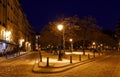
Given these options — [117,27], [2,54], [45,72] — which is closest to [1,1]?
[2,54]

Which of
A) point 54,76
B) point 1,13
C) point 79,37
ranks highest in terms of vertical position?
point 1,13

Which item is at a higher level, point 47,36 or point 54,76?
point 47,36

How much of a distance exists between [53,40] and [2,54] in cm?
2324

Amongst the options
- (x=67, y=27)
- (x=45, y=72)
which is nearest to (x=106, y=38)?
(x=67, y=27)

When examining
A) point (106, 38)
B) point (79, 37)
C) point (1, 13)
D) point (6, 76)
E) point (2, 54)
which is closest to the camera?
point (6, 76)

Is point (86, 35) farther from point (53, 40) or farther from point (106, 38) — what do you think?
point (106, 38)

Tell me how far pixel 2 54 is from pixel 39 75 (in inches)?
1471

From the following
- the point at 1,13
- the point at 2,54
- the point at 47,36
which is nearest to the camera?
the point at 2,54

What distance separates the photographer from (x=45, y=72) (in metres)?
23.0

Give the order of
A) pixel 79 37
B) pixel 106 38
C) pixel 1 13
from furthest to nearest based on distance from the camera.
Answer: pixel 106 38 < pixel 79 37 < pixel 1 13

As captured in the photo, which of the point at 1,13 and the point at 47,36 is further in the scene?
the point at 47,36

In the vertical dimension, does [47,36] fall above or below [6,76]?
above

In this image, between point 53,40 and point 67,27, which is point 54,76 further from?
point 53,40

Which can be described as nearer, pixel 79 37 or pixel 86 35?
pixel 86 35
